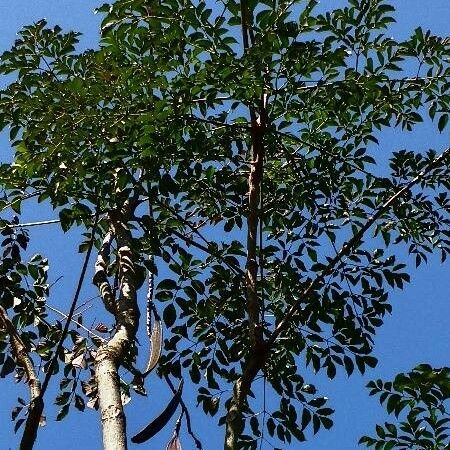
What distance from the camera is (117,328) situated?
3766 mm

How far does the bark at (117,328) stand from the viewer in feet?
10.4

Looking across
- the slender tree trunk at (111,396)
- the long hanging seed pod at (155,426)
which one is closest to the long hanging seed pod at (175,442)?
the long hanging seed pod at (155,426)

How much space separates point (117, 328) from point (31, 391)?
16.9 inches

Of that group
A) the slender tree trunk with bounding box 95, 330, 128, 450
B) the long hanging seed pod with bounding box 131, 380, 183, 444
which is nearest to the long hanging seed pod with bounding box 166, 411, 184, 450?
the long hanging seed pod with bounding box 131, 380, 183, 444


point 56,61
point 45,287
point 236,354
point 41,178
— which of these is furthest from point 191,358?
point 56,61

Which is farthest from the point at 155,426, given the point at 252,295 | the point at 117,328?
the point at 252,295

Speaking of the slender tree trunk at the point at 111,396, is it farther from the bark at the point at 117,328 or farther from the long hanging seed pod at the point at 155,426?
the long hanging seed pod at the point at 155,426

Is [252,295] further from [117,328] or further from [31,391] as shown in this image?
[31,391]

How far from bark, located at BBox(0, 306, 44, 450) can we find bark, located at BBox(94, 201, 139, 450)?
28 cm

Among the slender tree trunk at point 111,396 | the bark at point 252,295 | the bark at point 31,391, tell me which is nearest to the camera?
the slender tree trunk at point 111,396

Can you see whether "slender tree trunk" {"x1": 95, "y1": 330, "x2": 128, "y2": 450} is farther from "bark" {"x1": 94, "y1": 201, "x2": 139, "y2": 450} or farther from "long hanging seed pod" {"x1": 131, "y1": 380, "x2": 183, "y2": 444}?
"long hanging seed pod" {"x1": 131, "y1": 380, "x2": 183, "y2": 444}

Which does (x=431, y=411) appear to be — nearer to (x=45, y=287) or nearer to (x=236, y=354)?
(x=236, y=354)

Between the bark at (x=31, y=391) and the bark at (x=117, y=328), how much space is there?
280 mm

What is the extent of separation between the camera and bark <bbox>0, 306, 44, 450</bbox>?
338cm
